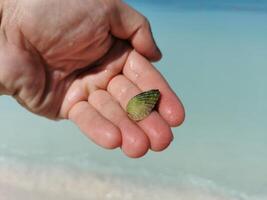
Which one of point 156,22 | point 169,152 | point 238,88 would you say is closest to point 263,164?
point 169,152

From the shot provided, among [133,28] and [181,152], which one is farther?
[181,152]

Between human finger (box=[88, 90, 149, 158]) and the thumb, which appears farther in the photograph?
the thumb

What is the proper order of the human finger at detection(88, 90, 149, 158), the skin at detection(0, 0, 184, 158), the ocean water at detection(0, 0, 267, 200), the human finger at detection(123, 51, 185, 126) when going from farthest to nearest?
1. the ocean water at detection(0, 0, 267, 200)
2. the skin at detection(0, 0, 184, 158)
3. the human finger at detection(123, 51, 185, 126)
4. the human finger at detection(88, 90, 149, 158)

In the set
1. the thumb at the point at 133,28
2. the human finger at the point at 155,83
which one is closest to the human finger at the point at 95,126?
the human finger at the point at 155,83

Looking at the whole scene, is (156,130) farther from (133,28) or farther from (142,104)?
(133,28)

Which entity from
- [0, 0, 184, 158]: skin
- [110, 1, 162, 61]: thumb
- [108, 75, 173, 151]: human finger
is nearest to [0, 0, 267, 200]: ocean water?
[0, 0, 184, 158]: skin

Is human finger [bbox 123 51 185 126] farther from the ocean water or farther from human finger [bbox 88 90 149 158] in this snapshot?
the ocean water

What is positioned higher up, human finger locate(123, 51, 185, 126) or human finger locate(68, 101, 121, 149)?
human finger locate(123, 51, 185, 126)

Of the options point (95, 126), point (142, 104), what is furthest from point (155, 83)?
point (95, 126)
